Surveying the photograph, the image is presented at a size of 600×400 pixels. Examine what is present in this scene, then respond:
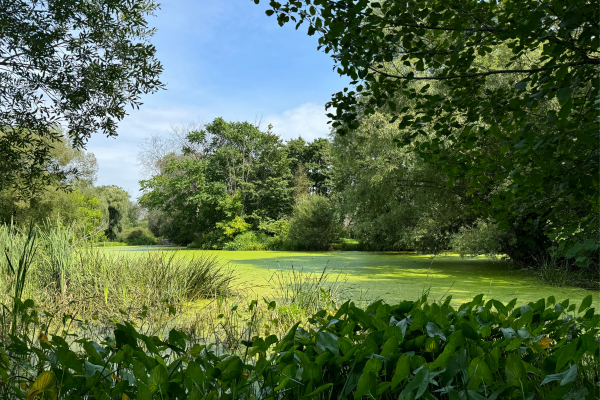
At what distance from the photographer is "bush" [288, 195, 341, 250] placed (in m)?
14.3

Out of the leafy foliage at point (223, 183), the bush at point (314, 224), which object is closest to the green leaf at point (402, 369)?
the bush at point (314, 224)

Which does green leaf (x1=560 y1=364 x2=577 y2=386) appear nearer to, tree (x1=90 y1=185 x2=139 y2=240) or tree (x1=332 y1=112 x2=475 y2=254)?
tree (x1=332 y1=112 x2=475 y2=254)

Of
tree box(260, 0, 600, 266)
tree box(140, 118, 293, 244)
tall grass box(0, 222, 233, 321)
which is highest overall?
tree box(140, 118, 293, 244)

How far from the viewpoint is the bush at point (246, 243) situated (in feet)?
50.6

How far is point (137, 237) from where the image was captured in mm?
22062

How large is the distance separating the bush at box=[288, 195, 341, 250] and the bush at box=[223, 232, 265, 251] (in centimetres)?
160

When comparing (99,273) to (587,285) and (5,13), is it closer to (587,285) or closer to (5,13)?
(5,13)

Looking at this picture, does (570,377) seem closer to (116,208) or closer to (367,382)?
(367,382)

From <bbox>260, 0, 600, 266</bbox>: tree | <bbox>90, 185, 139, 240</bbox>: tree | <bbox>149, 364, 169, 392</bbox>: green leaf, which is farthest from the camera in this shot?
<bbox>90, 185, 139, 240</bbox>: tree

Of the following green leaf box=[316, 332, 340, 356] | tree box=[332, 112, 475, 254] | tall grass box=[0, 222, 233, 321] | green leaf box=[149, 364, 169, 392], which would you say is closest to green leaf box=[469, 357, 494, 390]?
A: green leaf box=[316, 332, 340, 356]

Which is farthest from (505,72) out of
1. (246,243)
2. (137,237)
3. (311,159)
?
(137,237)

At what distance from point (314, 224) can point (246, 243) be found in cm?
310

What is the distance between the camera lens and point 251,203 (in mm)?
17969

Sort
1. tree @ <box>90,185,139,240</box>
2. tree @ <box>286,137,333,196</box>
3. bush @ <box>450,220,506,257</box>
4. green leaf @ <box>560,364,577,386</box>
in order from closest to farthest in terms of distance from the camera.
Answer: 1. green leaf @ <box>560,364,577,386</box>
2. bush @ <box>450,220,506,257</box>
3. tree @ <box>286,137,333,196</box>
4. tree @ <box>90,185,139,240</box>
